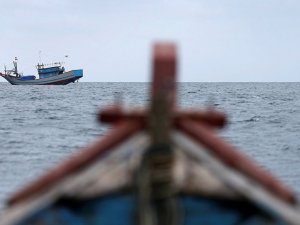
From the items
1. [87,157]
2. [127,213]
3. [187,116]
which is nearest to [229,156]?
[187,116]

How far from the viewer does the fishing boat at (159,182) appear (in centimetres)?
352

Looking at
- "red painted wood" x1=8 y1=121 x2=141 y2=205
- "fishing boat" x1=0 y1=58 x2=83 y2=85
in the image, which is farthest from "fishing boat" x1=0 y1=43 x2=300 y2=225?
"fishing boat" x1=0 y1=58 x2=83 y2=85

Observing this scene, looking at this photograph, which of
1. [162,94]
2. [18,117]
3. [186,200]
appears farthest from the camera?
[18,117]

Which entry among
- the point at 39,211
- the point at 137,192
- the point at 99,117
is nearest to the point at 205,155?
the point at 137,192

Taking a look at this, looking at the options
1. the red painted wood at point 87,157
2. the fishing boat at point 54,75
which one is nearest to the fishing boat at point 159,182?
the red painted wood at point 87,157

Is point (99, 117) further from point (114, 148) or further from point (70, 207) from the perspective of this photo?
point (70, 207)

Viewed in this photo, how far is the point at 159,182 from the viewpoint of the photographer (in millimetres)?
3506

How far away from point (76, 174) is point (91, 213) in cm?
30

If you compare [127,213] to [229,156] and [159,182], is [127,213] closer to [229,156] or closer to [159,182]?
[159,182]

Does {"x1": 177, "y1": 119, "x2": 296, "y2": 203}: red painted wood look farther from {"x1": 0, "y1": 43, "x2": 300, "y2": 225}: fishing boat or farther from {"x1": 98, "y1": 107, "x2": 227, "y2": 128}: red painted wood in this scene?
{"x1": 98, "y1": 107, "x2": 227, "y2": 128}: red painted wood

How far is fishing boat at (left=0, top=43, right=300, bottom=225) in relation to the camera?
3520 millimetres

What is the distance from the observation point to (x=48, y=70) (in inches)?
4237

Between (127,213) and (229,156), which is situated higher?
(229,156)

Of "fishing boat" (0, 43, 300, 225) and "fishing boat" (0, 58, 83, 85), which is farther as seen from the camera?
"fishing boat" (0, 58, 83, 85)
